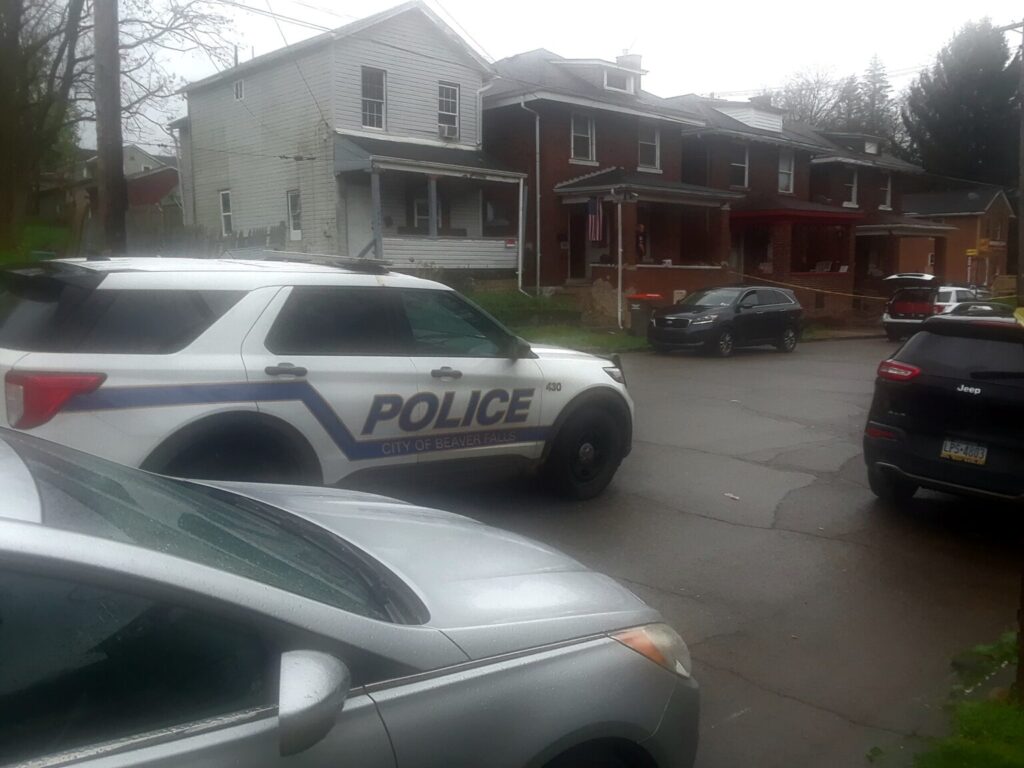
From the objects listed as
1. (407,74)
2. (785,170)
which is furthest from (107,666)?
(785,170)

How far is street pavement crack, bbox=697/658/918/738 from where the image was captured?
14.9 feet

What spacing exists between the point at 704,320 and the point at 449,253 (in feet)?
26.3

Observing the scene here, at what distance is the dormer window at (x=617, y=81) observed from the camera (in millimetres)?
31906

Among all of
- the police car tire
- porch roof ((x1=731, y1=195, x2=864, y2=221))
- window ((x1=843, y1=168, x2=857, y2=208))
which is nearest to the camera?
the police car tire

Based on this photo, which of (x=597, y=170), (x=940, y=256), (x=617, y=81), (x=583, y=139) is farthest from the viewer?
(x=940, y=256)

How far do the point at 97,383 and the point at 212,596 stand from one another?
3482 millimetres

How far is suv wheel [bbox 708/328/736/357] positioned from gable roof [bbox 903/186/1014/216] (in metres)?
38.5

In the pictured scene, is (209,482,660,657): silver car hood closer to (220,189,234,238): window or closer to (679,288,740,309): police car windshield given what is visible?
(679,288,740,309): police car windshield

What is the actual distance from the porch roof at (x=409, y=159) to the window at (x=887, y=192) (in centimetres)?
2294

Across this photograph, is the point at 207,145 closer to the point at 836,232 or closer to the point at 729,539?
the point at 836,232

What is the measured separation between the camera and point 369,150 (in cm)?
2541

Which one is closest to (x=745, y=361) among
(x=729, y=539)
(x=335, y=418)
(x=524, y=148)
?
(x=524, y=148)

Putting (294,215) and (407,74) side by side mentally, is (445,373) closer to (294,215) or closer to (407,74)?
(407,74)

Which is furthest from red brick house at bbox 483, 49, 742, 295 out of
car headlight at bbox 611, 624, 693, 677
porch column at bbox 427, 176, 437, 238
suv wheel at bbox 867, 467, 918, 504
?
car headlight at bbox 611, 624, 693, 677
